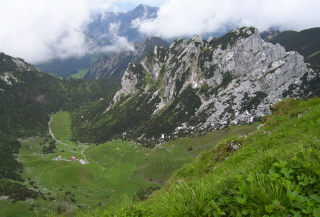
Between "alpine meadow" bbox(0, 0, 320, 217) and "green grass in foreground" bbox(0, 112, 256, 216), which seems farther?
"green grass in foreground" bbox(0, 112, 256, 216)

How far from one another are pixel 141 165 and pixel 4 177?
276 feet

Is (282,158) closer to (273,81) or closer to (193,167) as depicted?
(193,167)

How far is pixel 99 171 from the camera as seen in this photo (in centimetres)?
14112

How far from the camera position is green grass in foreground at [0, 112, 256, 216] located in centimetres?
9381

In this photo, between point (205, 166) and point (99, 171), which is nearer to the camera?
point (205, 166)

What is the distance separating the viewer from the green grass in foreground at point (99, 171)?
93812 millimetres

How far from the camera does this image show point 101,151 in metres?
176

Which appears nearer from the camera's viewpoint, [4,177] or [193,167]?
[193,167]

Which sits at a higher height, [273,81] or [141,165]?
[273,81]

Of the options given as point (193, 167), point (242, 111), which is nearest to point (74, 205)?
point (193, 167)

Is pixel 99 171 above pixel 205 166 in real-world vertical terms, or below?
below

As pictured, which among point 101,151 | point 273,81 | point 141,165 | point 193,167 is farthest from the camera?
point 273,81

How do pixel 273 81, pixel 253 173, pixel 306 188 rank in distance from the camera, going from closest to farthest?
pixel 306 188 → pixel 253 173 → pixel 273 81

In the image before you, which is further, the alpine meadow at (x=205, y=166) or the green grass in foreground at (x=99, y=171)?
the green grass in foreground at (x=99, y=171)
